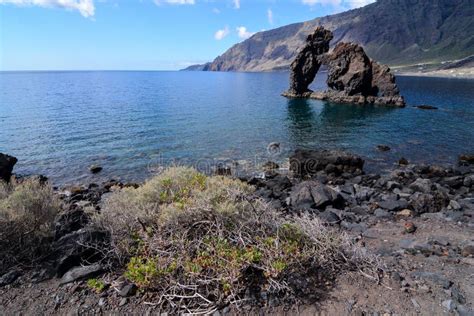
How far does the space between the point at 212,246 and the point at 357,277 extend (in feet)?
9.94

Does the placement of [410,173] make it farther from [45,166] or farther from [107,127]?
[107,127]

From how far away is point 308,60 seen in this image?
77.3m

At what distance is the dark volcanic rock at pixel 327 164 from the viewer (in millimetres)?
20438

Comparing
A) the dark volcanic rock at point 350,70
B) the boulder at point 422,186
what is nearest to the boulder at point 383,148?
the boulder at point 422,186

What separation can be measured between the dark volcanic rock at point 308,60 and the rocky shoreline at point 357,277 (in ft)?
217

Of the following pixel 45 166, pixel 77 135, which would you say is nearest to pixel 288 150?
pixel 45 166

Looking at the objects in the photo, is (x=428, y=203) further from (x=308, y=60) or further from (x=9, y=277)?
(x=308, y=60)

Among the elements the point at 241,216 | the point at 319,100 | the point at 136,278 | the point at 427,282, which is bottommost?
the point at 319,100

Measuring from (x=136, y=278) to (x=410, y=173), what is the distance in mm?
18771

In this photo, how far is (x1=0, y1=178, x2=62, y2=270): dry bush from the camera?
6.96 metres

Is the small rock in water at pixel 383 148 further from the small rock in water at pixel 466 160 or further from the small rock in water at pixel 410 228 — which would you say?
the small rock in water at pixel 410 228

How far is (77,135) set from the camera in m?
31.3

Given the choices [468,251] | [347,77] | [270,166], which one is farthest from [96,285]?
[347,77]

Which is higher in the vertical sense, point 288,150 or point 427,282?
point 427,282
